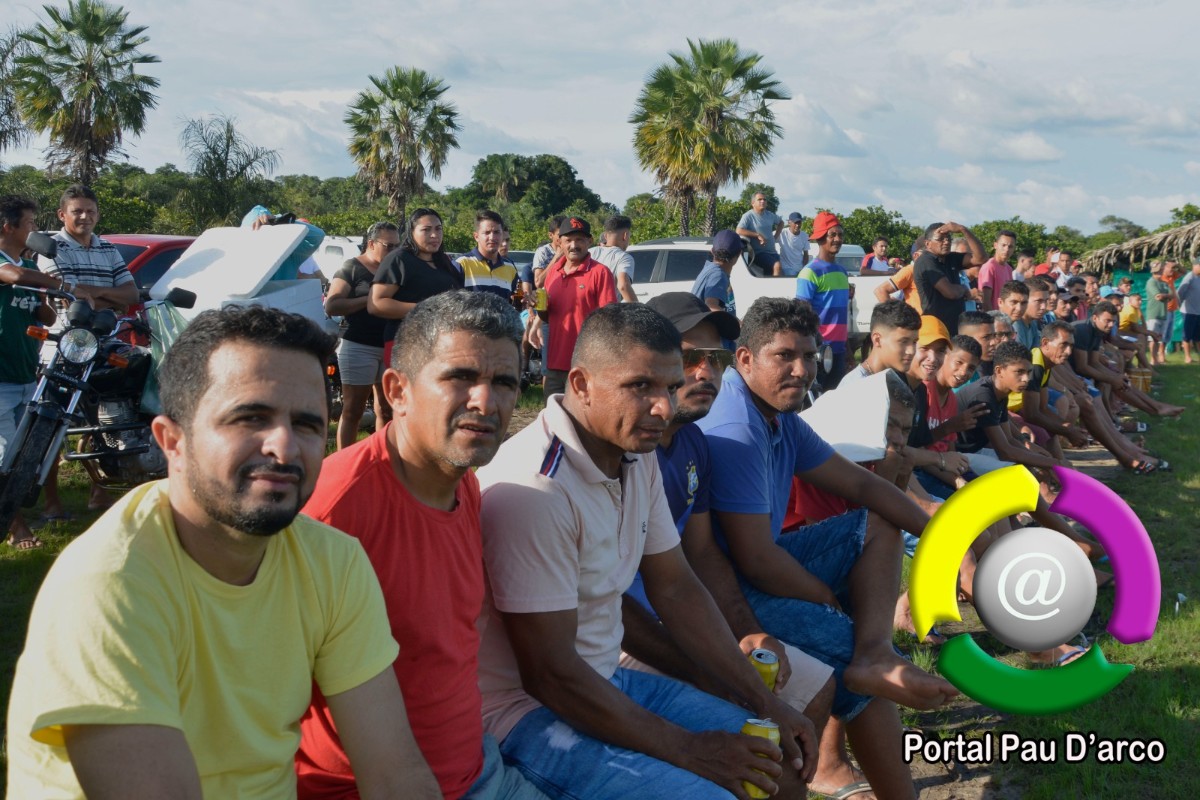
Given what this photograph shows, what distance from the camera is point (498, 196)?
5216cm

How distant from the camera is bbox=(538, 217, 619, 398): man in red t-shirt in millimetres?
7703

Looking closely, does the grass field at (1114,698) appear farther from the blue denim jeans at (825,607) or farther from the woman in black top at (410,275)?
the woman in black top at (410,275)

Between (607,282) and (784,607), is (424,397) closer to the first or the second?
(784,607)

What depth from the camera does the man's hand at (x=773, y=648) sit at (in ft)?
10.1

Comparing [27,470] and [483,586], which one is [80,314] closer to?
[27,470]

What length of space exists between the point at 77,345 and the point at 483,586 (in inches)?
146

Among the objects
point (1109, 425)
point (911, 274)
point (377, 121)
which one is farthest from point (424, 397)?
point (377, 121)

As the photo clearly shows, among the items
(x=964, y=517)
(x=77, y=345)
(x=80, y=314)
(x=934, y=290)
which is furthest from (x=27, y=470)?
(x=934, y=290)

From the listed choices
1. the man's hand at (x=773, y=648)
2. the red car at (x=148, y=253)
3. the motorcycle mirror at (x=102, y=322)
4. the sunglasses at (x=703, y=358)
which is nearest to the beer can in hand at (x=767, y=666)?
the man's hand at (x=773, y=648)

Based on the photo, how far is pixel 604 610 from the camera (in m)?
2.77

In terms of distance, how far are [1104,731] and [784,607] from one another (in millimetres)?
1641

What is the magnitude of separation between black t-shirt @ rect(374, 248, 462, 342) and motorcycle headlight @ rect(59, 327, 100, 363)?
6.37ft

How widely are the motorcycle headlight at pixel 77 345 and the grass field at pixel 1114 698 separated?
3.52ft

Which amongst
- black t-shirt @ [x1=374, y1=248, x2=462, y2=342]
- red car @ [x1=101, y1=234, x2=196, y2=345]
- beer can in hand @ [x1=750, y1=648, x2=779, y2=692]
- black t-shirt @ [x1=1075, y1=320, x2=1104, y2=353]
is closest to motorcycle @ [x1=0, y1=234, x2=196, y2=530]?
black t-shirt @ [x1=374, y1=248, x2=462, y2=342]
